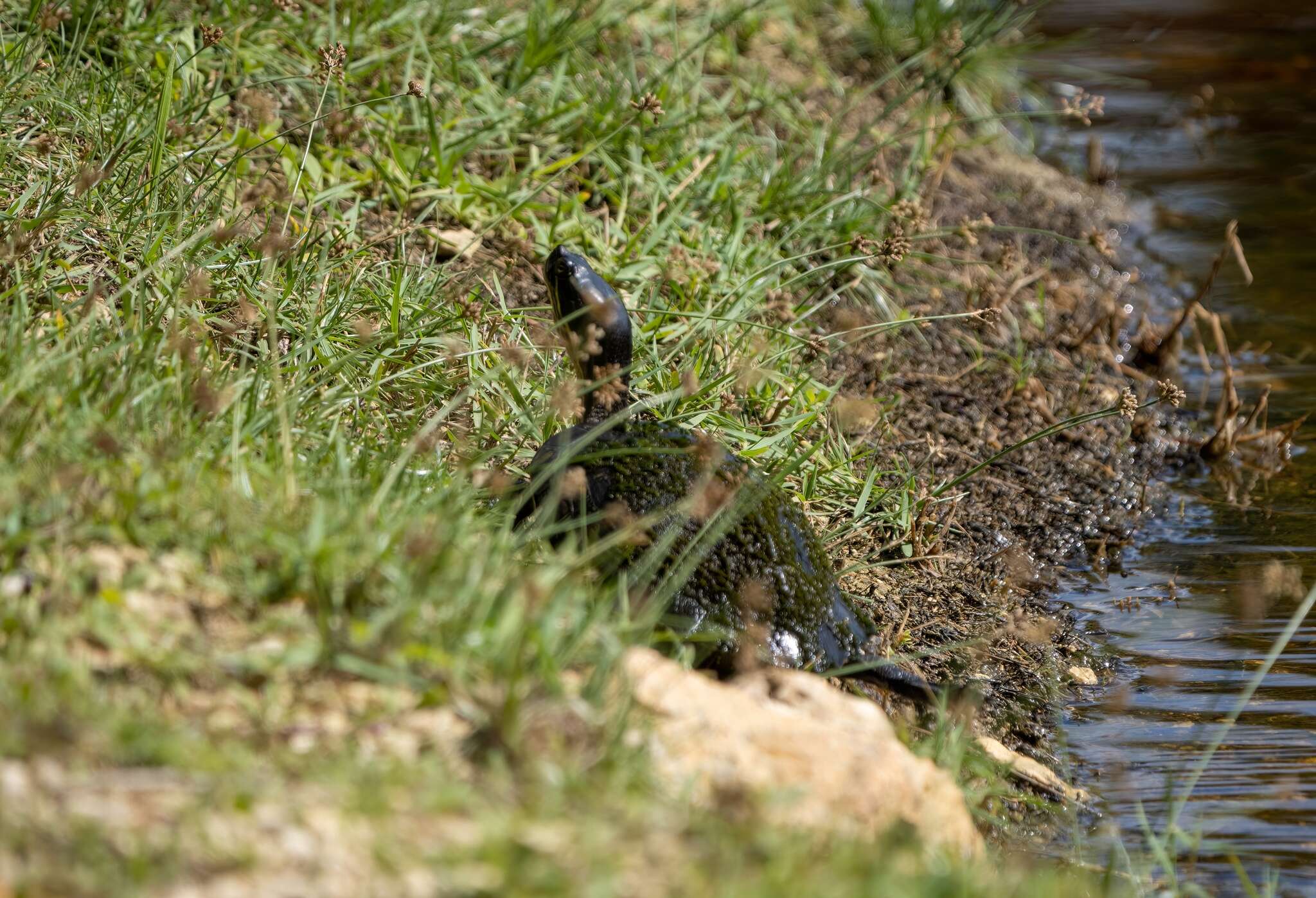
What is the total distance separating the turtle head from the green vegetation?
157 millimetres

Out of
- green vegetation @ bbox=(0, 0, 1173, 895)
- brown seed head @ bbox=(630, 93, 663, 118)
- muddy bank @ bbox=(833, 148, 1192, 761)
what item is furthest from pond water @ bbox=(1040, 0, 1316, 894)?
brown seed head @ bbox=(630, 93, 663, 118)

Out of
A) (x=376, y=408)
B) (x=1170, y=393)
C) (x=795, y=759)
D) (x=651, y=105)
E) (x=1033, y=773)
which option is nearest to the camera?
(x=795, y=759)

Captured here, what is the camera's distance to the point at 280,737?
195 centimetres

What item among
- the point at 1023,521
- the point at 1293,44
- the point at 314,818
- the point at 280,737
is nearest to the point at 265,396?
the point at 280,737

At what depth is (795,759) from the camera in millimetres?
2164

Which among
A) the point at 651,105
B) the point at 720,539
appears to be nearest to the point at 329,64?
the point at 651,105

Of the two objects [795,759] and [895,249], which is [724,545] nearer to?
[795,759]

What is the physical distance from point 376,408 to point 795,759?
175cm

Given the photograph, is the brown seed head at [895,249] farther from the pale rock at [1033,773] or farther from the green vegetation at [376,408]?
the pale rock at [1033,773]

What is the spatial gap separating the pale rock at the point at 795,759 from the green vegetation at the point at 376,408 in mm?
96

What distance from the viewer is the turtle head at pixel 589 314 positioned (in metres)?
3.34

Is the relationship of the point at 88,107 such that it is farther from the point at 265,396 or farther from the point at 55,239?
the point at 265,396

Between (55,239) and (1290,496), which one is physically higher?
(55,239)

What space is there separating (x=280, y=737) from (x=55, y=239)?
2013mm
